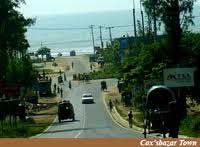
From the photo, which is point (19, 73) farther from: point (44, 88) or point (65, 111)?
point (44, 88)

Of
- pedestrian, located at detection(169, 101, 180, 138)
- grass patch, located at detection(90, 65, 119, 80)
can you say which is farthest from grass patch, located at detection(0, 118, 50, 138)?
grass patch, located at detection(90, 65, 119, 80)

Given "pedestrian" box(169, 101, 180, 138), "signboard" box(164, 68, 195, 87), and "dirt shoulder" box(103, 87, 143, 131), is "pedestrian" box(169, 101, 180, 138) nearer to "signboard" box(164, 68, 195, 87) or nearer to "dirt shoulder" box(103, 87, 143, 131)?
"signboard" box(164, 68, 195, 87)

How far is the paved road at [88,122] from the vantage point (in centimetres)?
4684

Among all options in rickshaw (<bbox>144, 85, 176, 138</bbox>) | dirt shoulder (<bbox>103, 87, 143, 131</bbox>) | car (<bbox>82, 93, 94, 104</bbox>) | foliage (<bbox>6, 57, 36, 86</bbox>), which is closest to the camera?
rickshaw (<bbox>144, 85, 176, 138</bbox>)

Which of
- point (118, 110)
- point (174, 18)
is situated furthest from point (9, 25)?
point (174, 18)

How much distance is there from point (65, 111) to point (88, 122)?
2.52 m

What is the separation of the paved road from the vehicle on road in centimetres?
71

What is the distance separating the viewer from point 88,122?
63688 mm

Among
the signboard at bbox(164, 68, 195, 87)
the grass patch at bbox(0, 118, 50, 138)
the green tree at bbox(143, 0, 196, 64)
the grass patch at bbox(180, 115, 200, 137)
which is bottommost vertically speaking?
the grass patch at bbox(0, 118, 50, 138)

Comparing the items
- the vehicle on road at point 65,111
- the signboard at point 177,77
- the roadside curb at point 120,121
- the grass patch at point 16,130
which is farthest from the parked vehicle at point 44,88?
the signboard at point 177,77

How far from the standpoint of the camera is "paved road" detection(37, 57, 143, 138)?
1844 inches

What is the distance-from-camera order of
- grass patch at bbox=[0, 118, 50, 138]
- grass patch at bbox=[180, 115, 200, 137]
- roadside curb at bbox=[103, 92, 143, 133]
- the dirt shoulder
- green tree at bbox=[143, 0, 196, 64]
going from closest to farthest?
grass patch at bbox=[180, 115, 200, 137] < grass patch at bbox=[0, 118, 50, 138] < roadside curb at bbox=[103, 92, 143, 133] < the dirt shoulder < green tree at bbox=[143, 0, 196, 64]

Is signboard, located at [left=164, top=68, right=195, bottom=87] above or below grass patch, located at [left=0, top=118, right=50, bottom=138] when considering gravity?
above

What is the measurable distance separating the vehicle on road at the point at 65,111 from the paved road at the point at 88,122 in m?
0.71
